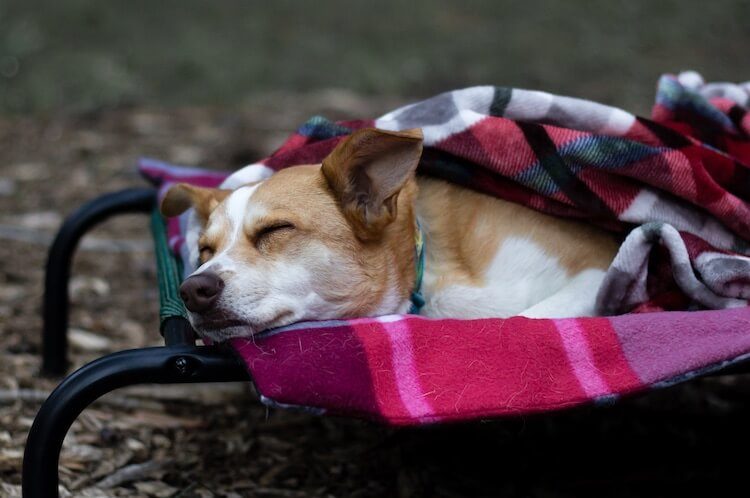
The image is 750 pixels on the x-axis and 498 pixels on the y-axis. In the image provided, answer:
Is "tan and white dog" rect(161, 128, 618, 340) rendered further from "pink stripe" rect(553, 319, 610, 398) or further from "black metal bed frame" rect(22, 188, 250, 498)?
"pink stripe" rect(553, 319, 610, 398)

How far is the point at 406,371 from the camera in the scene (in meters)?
1.63

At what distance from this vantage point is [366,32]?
281 inches

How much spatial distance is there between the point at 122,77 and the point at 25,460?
15.0 ft

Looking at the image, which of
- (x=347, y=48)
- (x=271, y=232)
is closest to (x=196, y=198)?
(x=271, y=232)

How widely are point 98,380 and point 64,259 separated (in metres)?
1.16

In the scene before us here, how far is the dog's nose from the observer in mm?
1677

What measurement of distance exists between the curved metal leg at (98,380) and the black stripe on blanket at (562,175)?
0.88m

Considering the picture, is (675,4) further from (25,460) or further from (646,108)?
(25,460)

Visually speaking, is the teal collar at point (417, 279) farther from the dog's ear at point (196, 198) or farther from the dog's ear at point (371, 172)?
the dog's ear at point (196, 198)

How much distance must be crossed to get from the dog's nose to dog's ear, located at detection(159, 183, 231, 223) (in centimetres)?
44

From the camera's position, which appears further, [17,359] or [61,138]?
[61,138]

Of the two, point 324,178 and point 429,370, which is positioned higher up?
point 324,178

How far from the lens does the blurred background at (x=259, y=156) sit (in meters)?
2.32

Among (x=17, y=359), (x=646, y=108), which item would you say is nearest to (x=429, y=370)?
(x=17, y=359)
